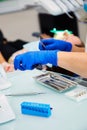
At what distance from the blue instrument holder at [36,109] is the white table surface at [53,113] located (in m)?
0.01

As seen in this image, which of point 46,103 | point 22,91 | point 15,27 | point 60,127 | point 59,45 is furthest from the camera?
point 15,27

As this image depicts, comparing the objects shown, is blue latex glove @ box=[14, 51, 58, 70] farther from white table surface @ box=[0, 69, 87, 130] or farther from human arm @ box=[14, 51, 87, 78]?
white table surface @ box=[0, 69, 87, 130]

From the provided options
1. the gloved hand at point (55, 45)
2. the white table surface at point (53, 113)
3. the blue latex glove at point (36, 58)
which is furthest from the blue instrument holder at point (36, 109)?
the gloved hand at point (55, 45)

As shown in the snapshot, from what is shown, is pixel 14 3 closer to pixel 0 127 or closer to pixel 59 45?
pixel 59 45

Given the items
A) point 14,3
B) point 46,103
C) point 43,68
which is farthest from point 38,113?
point 14,3

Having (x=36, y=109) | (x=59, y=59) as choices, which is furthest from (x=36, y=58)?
(x=36, y=109)

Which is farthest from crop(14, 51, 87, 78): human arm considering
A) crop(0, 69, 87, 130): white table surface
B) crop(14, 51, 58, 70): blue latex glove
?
crop(0, 69, 87, 130): white table surface

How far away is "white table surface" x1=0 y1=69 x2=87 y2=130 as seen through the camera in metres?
0.84

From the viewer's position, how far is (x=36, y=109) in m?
0.90

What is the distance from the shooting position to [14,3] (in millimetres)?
2172

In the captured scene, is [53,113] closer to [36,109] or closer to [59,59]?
[36,109]

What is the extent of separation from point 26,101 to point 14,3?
1.36 meters

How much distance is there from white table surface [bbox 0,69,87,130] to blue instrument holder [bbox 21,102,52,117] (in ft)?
0.05

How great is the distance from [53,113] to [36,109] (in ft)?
0.21
